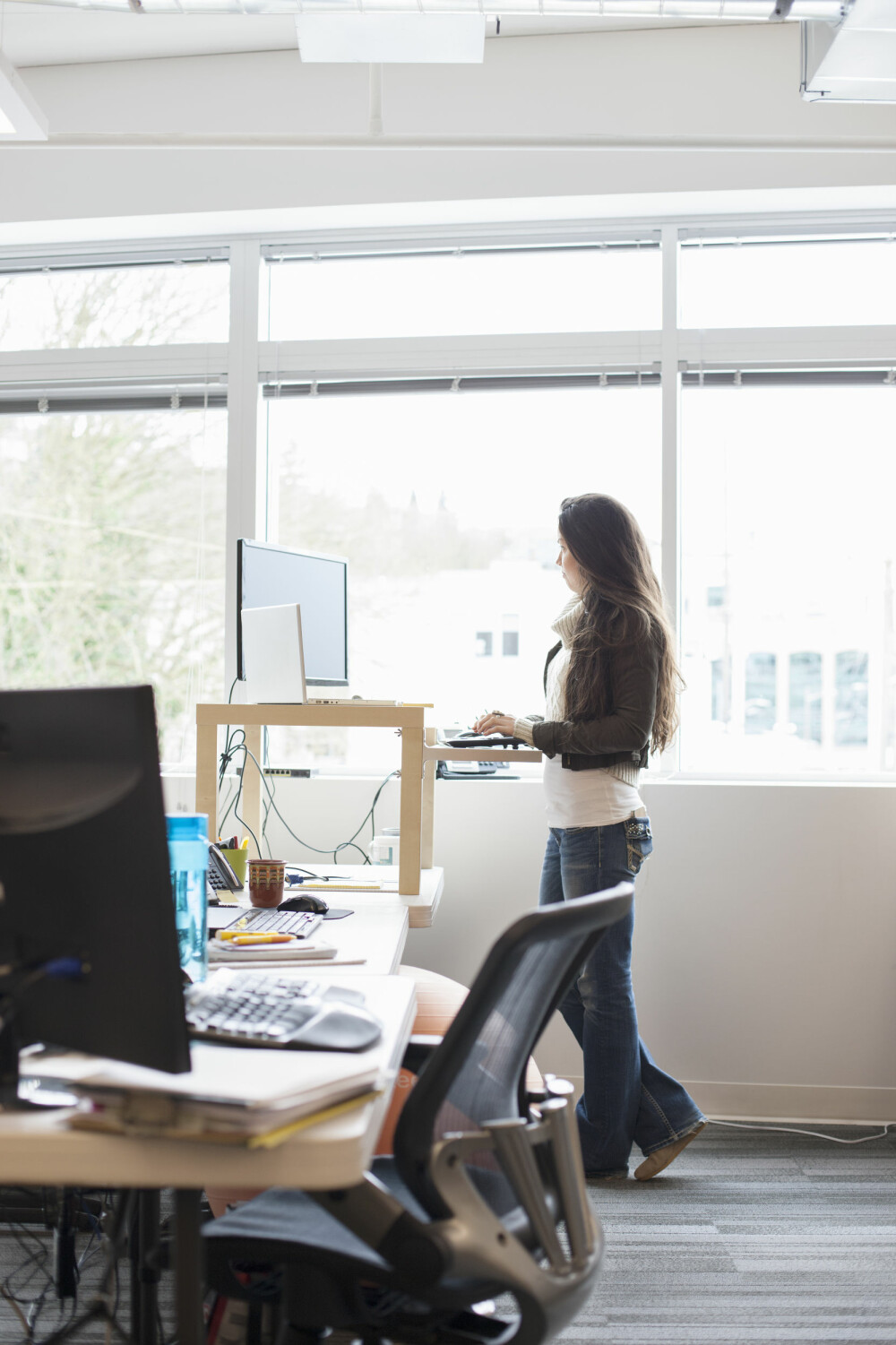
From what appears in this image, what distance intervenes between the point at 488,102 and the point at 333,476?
127 cm

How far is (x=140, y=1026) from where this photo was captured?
944 mm

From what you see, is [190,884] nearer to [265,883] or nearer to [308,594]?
[265,883]

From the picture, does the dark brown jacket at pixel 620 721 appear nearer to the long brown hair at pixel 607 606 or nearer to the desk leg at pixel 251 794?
the long brown hair at pixel 607 606

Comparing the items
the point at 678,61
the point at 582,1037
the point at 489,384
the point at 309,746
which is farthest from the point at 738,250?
the point at 582,1037

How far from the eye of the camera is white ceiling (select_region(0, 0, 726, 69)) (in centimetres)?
309

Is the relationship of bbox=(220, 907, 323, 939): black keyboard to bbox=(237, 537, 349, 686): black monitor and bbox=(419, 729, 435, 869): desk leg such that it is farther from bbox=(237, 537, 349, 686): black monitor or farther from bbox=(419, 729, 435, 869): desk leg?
bbox=(419, 729, 435, 869): desk leg

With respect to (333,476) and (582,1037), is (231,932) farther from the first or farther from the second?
(333,476)

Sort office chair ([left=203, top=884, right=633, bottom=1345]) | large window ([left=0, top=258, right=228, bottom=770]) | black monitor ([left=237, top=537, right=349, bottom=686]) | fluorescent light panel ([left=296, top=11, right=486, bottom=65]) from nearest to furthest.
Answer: office chair ([left=203, top=884, right=633, bottom=1345]) < fluorescent light panel ([left=296, top=11, right=486, bottom=65]) < black monitor ([left=237, top=537, right=349, bottom=686]) < large window ([left=0, top=258, right=228, bottom=770])

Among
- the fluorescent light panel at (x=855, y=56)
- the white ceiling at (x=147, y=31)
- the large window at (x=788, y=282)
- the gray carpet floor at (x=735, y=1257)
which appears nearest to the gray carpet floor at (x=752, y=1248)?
the gray carpet floor at (x=735, y=1257)

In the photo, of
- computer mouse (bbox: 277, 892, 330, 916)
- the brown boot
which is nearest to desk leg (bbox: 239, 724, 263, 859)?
computer mouse (bbox: 277, 892, 330, 916)

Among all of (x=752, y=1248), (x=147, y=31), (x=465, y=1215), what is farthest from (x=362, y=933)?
(x=147, y=31)

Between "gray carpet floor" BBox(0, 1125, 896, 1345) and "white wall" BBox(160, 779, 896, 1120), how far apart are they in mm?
257

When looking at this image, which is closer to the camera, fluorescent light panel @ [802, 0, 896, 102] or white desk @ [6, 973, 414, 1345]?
white desk @ [6, 973, 414, 1345]

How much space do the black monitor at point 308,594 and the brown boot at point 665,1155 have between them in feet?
4.84
